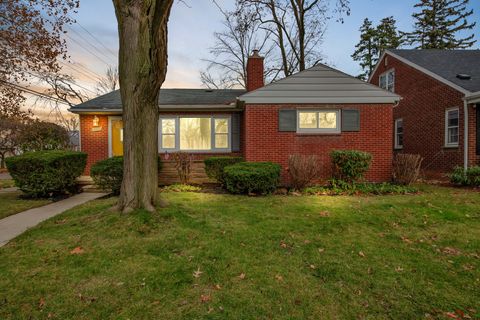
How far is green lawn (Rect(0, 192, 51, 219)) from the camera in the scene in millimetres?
6023

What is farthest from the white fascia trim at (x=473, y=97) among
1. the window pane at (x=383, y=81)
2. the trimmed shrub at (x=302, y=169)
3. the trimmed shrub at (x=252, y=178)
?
the trimmed shrub at (x=252, y=178)

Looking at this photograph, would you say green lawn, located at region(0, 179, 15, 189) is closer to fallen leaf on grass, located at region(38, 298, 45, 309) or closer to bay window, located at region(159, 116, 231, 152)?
bay window, located at region(159, 116, 231, 152)

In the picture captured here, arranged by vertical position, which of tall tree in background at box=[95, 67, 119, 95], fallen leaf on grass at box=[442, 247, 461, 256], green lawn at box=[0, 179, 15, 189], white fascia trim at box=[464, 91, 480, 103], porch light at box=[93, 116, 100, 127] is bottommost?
fallen leaf on grass at box=[442, 247, 461, 256]

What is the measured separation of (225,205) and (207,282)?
3371 mm

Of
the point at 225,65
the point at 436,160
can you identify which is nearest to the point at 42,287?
the point at 436,160

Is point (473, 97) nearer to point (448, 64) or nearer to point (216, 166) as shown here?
point (448, 64)

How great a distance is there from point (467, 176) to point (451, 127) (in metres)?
2.70

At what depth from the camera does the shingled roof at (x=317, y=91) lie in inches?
358

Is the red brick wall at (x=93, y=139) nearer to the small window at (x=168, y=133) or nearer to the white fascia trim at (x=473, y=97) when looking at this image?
the small window at (x=168, y=133)

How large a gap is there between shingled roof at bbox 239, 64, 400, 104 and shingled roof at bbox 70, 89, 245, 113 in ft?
7.05

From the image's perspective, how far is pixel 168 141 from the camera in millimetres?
11445

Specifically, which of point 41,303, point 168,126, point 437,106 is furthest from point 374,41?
point 41,303

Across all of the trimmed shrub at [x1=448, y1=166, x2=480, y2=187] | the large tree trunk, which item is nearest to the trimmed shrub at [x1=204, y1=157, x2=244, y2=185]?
the large tree trunk

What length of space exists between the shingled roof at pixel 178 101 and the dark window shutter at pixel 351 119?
172 inches
